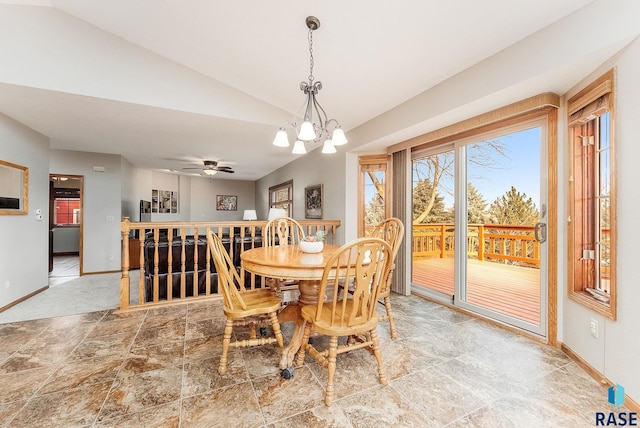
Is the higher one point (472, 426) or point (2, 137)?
point (2, 137)

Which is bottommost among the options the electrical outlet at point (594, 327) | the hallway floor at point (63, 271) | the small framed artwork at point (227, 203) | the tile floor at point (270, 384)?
the hallway floor at point (63, 271)

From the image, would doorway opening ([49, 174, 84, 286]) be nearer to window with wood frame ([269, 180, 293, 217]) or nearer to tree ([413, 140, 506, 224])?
window with wood frame ([269, 180, 293, 217])

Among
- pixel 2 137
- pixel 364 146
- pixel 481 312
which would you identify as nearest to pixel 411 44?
pixel 364 146

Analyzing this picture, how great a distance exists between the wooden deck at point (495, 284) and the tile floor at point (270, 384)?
2.02 feet

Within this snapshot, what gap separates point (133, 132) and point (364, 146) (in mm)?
3481

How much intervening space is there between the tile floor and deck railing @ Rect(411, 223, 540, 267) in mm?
2217

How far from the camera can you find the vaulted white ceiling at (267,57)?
6.31 ft

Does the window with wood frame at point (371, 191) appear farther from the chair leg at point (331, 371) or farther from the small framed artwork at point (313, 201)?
the chair leg at point (331, 371)

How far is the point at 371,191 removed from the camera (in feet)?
14.3

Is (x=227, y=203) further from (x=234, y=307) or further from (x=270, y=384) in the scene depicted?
(x=270, y=384)

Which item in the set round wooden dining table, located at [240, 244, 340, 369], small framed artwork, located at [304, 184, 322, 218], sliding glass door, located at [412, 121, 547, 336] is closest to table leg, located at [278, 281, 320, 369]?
round wooden dining table, located at [240, 244, 340, 369]

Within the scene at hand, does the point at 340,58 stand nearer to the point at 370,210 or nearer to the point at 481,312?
the point at 370,210

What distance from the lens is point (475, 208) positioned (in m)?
3.99

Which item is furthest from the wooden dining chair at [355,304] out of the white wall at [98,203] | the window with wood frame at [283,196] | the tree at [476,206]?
the white wall at [98,203]
